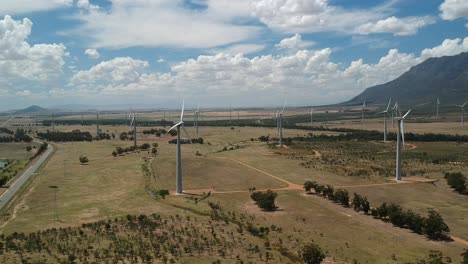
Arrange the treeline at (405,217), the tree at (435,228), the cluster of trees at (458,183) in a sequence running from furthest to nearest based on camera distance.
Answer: the cluster of trees at (458,183) → the treeline at (405,217) → the tree at (435,228)

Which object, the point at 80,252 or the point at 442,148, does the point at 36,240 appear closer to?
the point at 80,252

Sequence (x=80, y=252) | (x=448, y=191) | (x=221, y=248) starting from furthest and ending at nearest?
(x=448, y=191)
(x=221, y=248)
(x=80, y=252)

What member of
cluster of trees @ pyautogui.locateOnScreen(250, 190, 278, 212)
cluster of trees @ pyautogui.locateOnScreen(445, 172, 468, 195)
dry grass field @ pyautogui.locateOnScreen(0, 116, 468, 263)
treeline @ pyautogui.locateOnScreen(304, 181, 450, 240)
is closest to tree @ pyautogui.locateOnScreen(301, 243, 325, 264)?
dry grass field @ pyautogui.locateOnScreen(0, 116, 468, 263)

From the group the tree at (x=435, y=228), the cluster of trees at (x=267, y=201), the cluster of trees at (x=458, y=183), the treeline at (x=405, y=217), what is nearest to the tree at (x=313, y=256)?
the tree at (x=435, y=228)

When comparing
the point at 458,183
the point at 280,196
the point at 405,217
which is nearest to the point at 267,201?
the point at 280,196

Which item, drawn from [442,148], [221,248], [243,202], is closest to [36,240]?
[221,248]

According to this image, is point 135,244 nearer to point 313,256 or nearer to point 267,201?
point 313,256

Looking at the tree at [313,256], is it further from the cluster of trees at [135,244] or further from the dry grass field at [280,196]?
the cluster of trees at [135,244]

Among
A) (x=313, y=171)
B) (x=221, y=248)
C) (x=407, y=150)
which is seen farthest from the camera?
(x=407, y=150)

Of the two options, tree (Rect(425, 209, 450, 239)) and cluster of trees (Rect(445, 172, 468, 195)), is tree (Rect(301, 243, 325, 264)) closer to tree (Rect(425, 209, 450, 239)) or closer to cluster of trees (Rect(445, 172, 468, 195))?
tree (Rect(425, 209, 450, 239))
